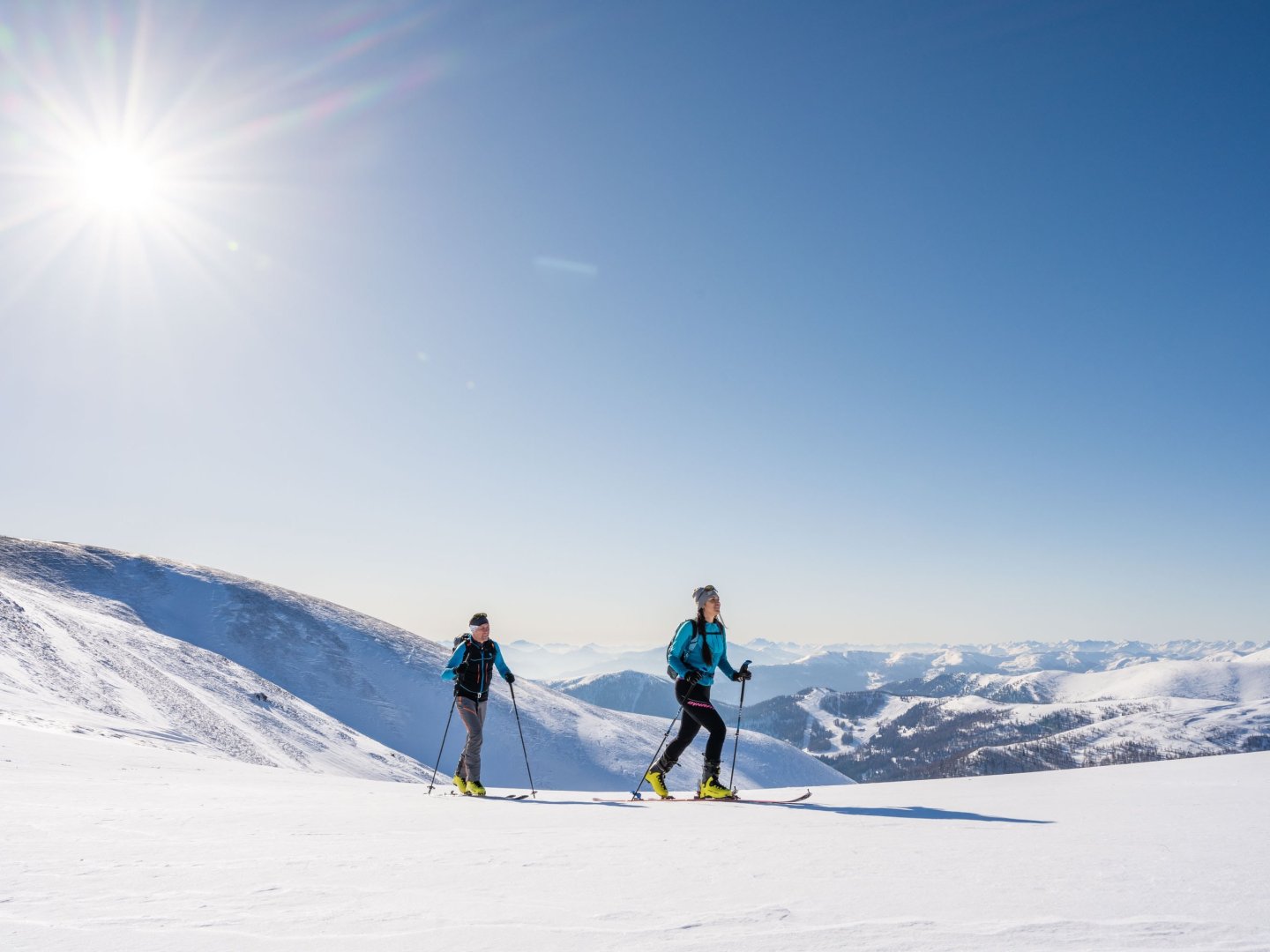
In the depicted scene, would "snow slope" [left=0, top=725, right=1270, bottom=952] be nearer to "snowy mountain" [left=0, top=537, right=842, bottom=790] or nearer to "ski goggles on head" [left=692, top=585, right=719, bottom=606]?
"ski goggles on head" [left=692, top=585, right=719, bottom=606]

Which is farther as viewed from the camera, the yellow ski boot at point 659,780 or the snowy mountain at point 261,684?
the snowy mountain at point 261,684

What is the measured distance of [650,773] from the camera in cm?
1172

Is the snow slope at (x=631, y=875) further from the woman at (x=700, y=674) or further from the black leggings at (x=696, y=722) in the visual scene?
the woman at (x=700, y=674)

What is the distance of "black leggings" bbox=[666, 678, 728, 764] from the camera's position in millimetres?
10828

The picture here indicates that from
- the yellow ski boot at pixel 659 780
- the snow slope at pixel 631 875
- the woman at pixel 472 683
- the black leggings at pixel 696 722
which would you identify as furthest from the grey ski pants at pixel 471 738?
the black leggings at pixel 696 722

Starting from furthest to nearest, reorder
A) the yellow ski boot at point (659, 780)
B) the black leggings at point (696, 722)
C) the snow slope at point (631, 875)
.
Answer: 1. the yellow ski boot at point (659, 780)
2. the black leggings at point (696, 722)
3. the snow slope at point (631, 875)

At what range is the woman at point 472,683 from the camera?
43.5 feet

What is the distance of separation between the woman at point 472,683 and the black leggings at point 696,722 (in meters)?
3.89

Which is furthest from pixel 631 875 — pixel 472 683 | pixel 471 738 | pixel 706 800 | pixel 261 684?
pixel 261 684

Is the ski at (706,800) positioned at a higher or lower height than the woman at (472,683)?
lower

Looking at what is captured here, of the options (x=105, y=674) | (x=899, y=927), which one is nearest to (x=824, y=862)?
(x=899, y=927)

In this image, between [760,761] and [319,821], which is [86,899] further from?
[760,761]

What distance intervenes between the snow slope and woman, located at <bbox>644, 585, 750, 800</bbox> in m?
2.05

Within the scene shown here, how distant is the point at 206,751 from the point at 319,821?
71.0 ft
